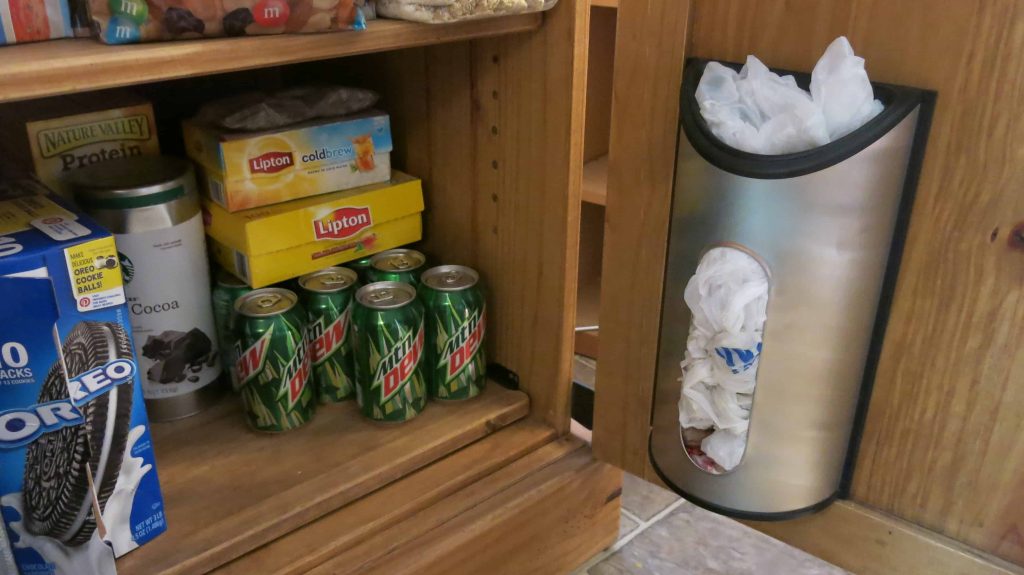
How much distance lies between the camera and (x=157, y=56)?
0.52m

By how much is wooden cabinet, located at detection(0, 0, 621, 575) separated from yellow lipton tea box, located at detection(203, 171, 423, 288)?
6cm

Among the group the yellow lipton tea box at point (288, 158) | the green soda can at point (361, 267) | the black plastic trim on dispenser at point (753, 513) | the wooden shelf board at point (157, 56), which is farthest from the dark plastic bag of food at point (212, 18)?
the black plastic trim on dispenser at point (753, 513)

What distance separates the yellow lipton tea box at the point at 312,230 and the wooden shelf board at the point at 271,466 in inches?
6.5

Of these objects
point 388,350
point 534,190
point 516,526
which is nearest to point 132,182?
point 388,350

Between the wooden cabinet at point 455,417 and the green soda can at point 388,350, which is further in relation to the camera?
the green soda can at point 388,350

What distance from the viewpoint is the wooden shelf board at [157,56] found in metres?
0.48

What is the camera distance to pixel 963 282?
21.7 inches

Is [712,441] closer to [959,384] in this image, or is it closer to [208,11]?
[959,384]

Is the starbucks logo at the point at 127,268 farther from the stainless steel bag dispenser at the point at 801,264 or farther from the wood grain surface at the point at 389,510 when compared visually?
the stainless steel bag dispenser at the point at 801,264

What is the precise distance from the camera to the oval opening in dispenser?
0.60 metres

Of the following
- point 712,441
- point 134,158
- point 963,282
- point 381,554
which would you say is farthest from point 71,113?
point 963,282

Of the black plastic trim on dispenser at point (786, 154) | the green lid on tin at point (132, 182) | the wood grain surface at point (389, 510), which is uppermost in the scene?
the black plastic trim on dispenser at point (786, 154)

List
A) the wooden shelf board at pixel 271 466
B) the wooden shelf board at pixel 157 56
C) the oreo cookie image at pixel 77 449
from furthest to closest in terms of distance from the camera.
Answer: the wooden shelf board at pixel 271 466 < the oreo cookie image at pixel 77 449 < the wooden shelf board at pixel 157 56

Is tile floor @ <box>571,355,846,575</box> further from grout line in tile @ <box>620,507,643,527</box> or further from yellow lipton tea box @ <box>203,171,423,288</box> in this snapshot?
yellow lipton tea box @ <box>203,171,423,288</box>
